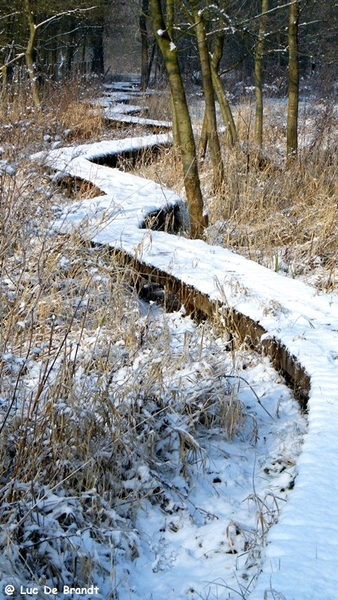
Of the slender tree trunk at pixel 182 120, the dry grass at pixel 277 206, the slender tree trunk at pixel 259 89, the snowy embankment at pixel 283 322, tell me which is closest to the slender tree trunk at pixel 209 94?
the dry grass at pixel 277 206

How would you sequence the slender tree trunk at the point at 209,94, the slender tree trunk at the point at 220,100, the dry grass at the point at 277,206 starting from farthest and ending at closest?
the slender tree trunk at the point at 220,100 → the slender tree trunk at the point at 209,94 → the dry grass at the point at 277,206

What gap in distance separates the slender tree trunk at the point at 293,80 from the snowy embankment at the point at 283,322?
1773 mm

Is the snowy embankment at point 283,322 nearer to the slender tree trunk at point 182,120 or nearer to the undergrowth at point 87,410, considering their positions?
the undergrowth at point 87,410

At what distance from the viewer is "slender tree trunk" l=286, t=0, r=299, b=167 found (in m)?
6.60

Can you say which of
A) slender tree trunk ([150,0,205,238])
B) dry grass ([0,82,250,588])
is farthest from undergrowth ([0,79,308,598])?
slender tree trunk ([150,0,205,238])

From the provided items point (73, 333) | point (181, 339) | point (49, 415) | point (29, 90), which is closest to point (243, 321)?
point (181, 339)

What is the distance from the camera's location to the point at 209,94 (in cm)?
636

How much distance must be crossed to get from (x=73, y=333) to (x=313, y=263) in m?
2.07

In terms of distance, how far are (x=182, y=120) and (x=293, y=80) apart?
251 cm

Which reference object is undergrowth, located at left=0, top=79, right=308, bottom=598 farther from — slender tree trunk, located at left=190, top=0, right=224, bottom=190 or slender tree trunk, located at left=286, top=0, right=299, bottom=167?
slender tree trunk, located at left=286, top=0, right=299, bottom=167

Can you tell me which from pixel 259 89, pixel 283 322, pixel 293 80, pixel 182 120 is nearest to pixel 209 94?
pixel 293 80

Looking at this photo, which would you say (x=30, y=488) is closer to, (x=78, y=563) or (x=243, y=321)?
(x=78, y=563)

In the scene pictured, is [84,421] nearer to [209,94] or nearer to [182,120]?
[182,120]

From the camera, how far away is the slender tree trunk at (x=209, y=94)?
5598mm
